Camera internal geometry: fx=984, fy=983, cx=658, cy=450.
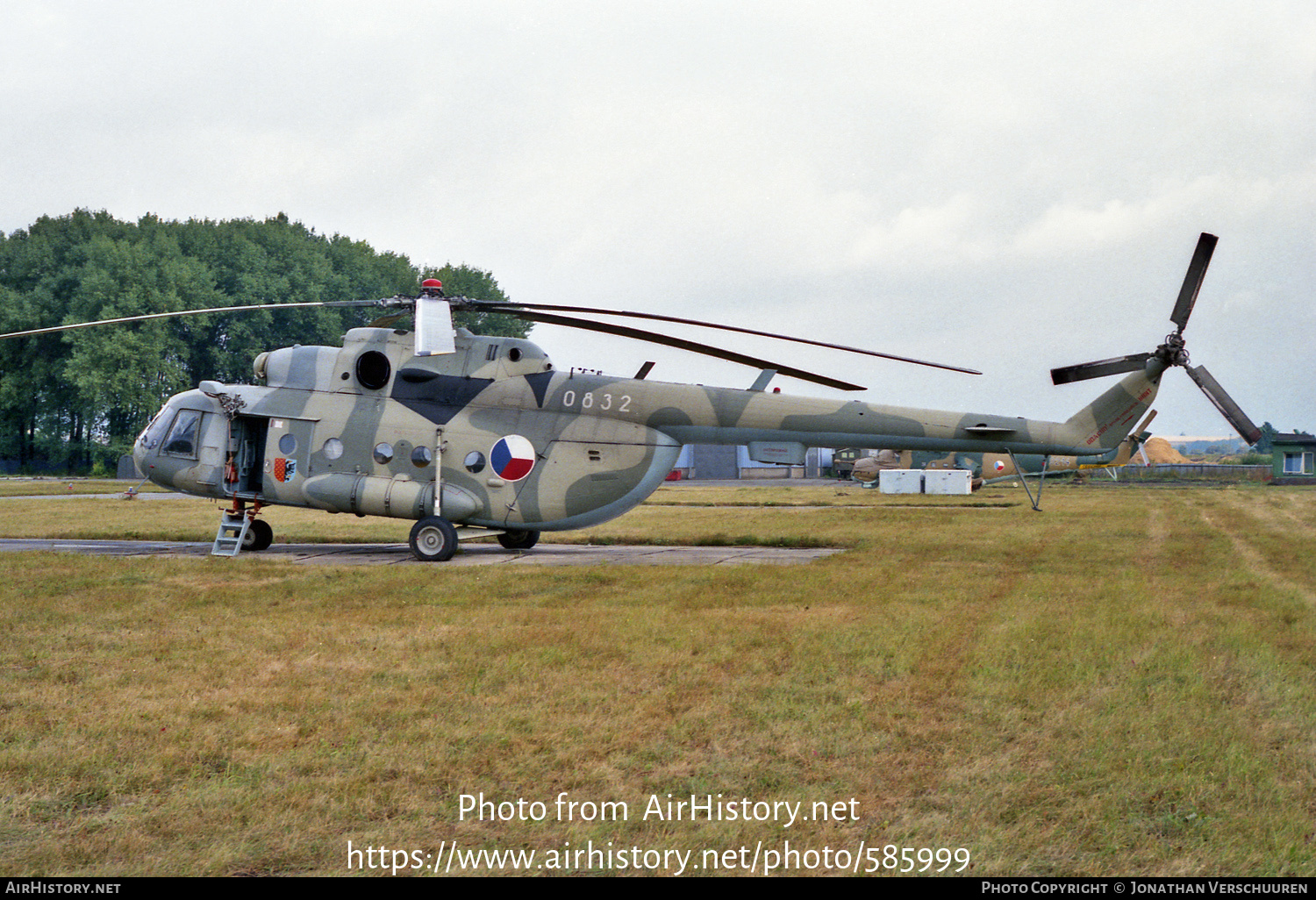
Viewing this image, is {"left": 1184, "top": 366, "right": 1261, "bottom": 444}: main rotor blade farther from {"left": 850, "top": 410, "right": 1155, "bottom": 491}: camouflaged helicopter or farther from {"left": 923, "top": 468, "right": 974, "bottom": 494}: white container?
{"left": 850, "top": 410, "right": 1155, "bottom": 491}: camouflaged helicopter

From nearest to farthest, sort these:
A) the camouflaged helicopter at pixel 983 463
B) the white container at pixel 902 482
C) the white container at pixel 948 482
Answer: the white container at pixel 948 482
the white container at pixel 902 482
the camouflaged helicopter at pixel 983 463

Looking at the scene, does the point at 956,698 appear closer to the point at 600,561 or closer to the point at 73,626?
the point at 73,626

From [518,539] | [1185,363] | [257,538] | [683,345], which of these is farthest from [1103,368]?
[257,538]

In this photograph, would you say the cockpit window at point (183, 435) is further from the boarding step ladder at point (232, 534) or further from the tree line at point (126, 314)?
the tree line at point (126, 314)

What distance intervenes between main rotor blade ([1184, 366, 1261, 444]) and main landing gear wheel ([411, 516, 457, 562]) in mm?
11914

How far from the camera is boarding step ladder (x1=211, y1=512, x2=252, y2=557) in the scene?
53.3 ft

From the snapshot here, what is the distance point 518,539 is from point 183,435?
599 centimetres

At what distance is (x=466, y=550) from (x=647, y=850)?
13698 mm

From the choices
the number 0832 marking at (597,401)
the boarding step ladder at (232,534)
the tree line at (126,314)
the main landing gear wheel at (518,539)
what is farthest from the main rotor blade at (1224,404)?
the tree line at (126,314)

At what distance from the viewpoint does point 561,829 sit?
455cm

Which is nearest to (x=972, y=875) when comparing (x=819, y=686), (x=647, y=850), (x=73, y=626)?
(x=647, y=850)

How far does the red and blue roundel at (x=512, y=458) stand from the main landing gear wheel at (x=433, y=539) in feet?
3.92

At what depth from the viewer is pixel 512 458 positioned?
15.8 m

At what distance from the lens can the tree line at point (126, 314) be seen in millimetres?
56500
